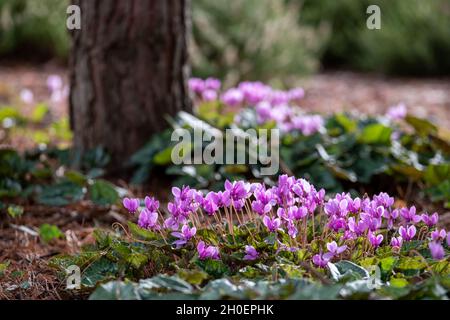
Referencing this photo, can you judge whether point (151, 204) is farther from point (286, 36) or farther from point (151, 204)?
point (286, 36)

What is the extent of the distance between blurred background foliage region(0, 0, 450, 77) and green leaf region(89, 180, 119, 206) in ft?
12.3

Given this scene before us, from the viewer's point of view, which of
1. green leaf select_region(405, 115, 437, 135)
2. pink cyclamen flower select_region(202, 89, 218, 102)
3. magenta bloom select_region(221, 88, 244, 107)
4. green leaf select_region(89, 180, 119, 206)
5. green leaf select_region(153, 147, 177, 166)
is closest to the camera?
green leaf select_region(89, 180, 119, 206)

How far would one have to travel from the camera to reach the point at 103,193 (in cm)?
387

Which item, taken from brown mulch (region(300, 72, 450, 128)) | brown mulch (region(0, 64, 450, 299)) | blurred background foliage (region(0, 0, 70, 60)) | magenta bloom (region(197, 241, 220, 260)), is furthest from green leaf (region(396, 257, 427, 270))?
blurred background foliage (region(0, 0, 70, 60))

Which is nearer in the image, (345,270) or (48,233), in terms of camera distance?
(345,270)

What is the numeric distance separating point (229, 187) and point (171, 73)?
2.10 meters

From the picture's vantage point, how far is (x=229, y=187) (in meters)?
2.52

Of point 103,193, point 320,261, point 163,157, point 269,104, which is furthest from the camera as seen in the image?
point 269,104

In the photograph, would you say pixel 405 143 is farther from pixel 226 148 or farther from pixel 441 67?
pixel 441 67

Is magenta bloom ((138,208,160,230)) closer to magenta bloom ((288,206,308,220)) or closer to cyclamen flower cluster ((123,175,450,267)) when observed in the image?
cyclamen flower cluster ((123,175,450,267))

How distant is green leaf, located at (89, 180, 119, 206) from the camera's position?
3.84 metres

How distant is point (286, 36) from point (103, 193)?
15.2ft

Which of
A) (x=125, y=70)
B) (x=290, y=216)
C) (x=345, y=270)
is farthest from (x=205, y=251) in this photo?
(x=125, y=70)
